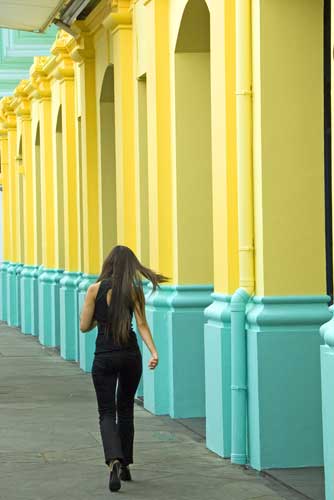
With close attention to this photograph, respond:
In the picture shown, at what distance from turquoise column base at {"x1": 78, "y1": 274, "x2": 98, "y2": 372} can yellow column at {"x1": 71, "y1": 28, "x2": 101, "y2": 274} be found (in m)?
0.14

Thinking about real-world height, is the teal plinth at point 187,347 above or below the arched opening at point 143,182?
below

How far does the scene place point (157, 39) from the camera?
13.6 metres

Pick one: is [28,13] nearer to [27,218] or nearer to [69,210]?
[69,210]

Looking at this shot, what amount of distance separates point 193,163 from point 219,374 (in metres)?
3.06

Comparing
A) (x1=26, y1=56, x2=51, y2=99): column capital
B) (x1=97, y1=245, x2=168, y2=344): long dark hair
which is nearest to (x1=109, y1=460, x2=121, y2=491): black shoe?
(x1=97, y1=245, x2=168, y2=344): long dark hair

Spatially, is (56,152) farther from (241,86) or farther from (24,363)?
(241,86)

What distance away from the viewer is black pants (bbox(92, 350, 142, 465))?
947 cm

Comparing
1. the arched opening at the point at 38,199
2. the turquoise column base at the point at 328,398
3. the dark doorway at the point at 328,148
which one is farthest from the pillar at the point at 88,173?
the turquoise column base at the point at 328,398

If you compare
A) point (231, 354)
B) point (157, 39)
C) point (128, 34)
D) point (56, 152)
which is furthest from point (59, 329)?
point (231, 354)

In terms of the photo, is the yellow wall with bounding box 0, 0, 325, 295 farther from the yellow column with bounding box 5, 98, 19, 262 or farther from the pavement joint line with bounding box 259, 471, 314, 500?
the yellow column with bounding box 5, 98, 19, 262

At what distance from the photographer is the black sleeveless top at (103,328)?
9.50 meters

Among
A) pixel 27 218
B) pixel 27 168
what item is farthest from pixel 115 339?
pixel 27 218

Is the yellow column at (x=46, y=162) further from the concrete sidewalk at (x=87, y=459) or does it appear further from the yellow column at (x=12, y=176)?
the concrete sidewalk at (x=87, y=459)

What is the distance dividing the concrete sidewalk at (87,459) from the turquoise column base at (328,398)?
0.85 metres
